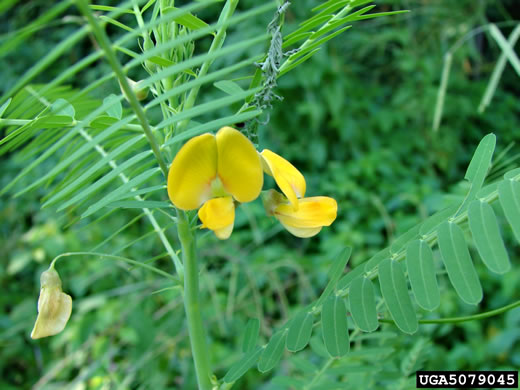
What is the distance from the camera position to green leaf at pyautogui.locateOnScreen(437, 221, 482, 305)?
0.41 m

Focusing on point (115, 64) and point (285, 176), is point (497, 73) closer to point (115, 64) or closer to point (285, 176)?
point (285, 176)

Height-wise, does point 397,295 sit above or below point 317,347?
above

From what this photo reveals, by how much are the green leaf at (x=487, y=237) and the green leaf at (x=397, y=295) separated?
7 cm

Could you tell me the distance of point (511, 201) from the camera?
41cm

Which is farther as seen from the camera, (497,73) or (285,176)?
(497,73)

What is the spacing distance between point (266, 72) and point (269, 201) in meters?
0.12

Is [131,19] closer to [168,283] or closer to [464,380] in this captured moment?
[168,283]

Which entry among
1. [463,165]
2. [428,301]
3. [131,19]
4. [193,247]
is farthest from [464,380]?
[131,19]

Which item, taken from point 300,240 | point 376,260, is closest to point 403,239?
point 376,260

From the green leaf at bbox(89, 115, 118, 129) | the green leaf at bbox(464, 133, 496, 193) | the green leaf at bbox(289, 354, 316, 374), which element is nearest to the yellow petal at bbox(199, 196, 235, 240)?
the green leaf at bbox(89, 115, 118, 129)

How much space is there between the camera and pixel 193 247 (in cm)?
45

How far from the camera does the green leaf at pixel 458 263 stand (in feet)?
1.34

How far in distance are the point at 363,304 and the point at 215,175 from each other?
0.17 meters

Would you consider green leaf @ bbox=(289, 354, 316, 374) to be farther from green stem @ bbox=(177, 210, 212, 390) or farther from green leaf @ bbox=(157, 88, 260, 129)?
green leaf @ bbox=(157, 88, 260, 129)
